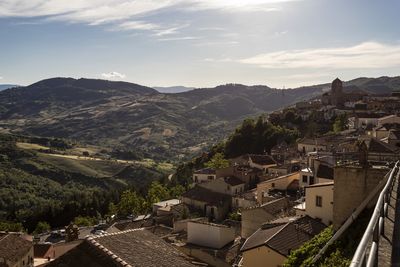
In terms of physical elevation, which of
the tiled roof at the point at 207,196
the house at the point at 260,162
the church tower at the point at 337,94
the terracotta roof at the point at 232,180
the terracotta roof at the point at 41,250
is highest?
the church tower at the point at 337,94

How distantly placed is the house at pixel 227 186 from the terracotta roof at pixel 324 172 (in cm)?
2080

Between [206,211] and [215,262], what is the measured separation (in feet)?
83.6

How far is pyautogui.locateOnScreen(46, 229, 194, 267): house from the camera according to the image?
460 inches

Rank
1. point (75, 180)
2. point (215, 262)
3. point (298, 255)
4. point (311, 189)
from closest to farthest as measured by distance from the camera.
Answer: point (298, 255) → point (311, 189) → point (215, 262) → point (75, 180)

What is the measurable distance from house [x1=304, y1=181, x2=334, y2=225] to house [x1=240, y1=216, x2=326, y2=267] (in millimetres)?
706

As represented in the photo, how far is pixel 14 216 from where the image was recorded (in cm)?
9194

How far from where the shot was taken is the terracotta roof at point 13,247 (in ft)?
110

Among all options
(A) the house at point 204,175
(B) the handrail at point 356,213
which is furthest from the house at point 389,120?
(B) the handrail at point 356,213

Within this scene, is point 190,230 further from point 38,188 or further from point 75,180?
point 75,180

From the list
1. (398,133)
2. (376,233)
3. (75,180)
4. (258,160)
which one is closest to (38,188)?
→ (75,180)

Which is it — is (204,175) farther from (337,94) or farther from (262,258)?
(337,94)

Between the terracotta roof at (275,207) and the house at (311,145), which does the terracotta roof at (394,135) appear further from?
the terracotta roof at (275,207)

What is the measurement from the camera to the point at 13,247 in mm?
35281

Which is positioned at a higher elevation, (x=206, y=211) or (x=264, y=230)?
(x=264, y=230)
